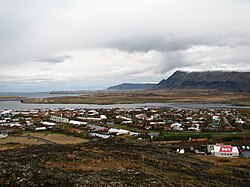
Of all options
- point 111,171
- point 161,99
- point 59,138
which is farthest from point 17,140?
point 161,99

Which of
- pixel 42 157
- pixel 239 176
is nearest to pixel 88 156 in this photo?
pixel 42 157

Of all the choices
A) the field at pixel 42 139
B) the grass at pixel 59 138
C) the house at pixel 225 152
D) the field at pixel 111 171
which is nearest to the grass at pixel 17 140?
the field at pixel 42 139

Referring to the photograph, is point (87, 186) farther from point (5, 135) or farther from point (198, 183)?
point (5, 135)

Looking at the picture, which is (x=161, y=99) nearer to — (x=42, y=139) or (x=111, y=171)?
(x=42, y=139)

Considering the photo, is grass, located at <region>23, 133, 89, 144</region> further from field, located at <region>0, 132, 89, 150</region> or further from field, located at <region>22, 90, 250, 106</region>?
field, located at <region>22, 90, 250, 106</region>

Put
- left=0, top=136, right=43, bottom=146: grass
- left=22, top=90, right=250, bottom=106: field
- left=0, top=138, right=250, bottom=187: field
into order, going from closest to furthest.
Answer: left=0, top=138, right=250, bottom=187: field → left=0, top=136, right=43, bottom=146: grass → left=22, top=90, right=250, bottom=106: field

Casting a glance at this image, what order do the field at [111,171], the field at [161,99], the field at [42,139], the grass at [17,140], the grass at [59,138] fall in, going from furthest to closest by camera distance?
1. the field at [161,99]
2. the grass at [59,138]
3. the field at [42,139]
4. the grass at [17,140]
5. the field at [111,171]

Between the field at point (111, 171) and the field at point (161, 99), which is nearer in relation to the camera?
the field at point (111, 171)

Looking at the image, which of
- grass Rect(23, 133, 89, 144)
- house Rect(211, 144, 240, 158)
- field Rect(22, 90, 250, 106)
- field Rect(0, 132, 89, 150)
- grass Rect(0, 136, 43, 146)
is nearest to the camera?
house Rect(211, 144, 240, 158)

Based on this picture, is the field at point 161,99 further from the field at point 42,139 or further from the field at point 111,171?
the field at point 111,171

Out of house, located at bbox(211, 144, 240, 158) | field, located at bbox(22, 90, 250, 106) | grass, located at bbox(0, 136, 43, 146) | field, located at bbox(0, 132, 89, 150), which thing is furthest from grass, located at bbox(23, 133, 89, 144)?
field, located at bbox(22, 90, 250, 106)

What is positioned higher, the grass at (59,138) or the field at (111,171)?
the field at (111,171)

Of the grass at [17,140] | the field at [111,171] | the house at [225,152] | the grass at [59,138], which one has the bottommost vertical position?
the house at [225,152]
